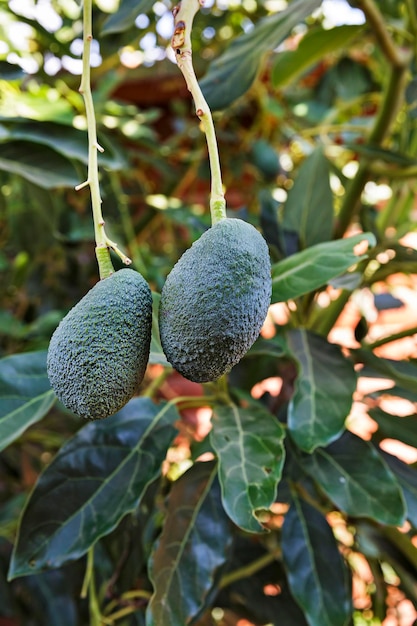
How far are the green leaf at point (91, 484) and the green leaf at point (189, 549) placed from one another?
0.05m

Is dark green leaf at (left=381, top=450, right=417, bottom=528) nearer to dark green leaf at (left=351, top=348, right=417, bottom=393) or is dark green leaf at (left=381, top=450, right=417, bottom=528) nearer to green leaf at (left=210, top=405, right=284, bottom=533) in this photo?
dark green leaf at (left=351, top=348, right=417, bottom=393)

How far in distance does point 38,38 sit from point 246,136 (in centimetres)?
45

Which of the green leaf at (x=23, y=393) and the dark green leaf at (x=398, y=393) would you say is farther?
the dark green leaf at (x=398, y=393)

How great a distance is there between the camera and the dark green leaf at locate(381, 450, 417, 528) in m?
0.62

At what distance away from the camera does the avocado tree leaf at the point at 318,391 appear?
0.52 meters

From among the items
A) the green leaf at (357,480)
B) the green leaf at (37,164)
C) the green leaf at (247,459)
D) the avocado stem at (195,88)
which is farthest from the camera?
the green leaf at (37,164)

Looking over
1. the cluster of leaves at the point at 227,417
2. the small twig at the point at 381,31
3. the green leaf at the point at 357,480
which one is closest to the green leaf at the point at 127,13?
the cluster of leaves at the point at 227,417

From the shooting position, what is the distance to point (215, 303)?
1.05 feet

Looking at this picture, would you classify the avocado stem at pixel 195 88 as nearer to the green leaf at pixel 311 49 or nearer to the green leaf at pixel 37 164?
the green leaf at pixel 37 164

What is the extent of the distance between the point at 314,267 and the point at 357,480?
0.73 ft

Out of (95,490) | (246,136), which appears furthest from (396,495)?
(246,136)

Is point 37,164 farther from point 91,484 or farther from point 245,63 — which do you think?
point 91,484

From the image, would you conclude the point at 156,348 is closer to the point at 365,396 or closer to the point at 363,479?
the point at 363,479

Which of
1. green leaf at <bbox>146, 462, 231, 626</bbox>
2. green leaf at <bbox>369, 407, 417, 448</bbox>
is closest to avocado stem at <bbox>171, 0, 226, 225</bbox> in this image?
green leaf at <bbox>146, 462, 231, 626</bbox>
